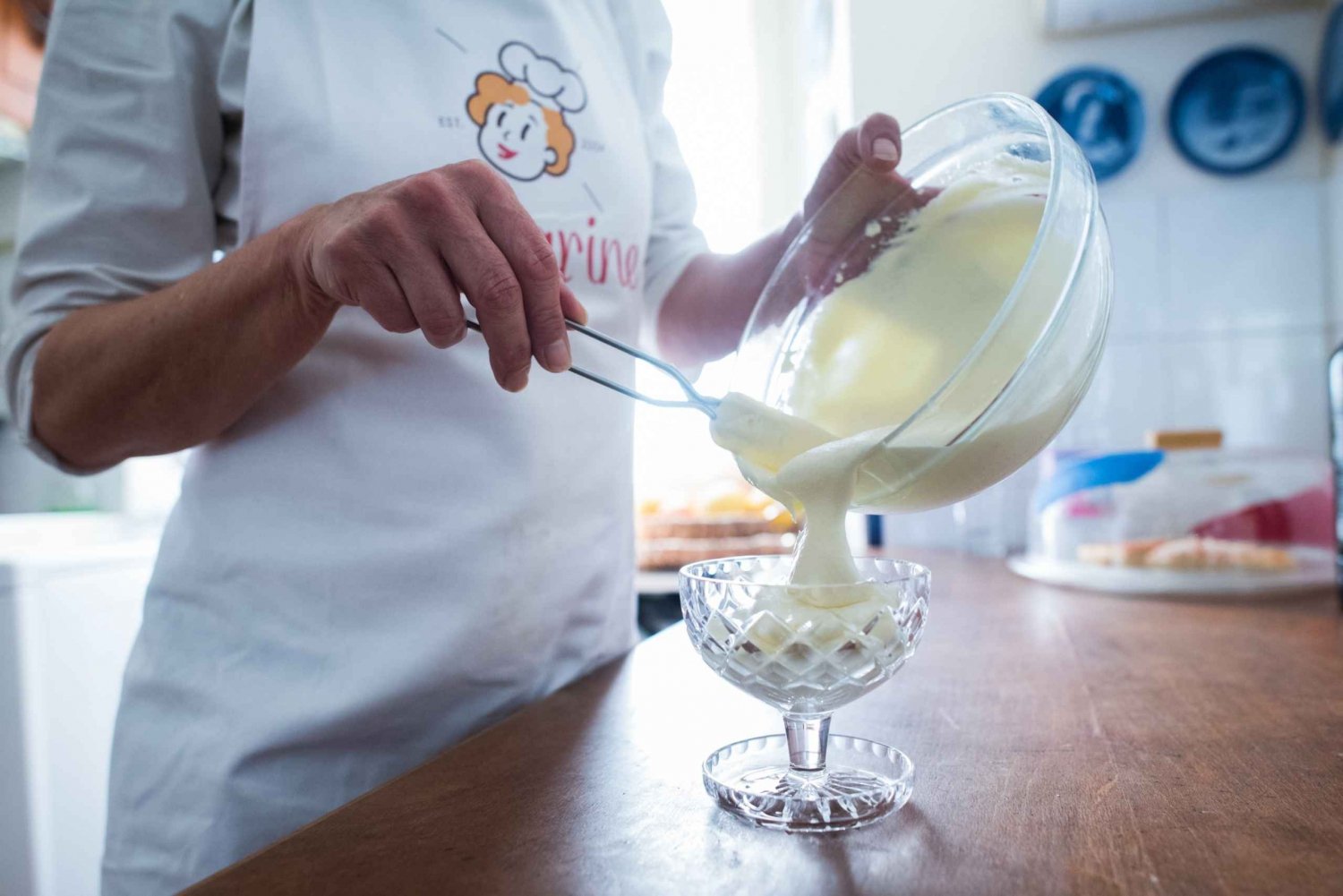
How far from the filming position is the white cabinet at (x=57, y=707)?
141 cm

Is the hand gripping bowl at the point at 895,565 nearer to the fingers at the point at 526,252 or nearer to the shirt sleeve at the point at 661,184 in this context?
the fingers at the point at 526,252

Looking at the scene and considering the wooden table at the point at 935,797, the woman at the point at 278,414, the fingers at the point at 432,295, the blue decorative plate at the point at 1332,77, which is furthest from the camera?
the blue decorative plate at the point at 1332,77

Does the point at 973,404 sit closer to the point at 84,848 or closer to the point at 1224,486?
the point at 1224,486

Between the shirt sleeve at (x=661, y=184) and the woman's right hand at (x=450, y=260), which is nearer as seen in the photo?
the woman's right hand at (x=450, y=260)

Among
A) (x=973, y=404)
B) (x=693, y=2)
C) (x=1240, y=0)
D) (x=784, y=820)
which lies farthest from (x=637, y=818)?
(x=693, y=2)

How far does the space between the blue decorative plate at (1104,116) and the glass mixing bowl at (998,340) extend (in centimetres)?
107

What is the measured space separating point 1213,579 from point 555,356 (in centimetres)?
99

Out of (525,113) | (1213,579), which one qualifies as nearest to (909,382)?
(525,113)

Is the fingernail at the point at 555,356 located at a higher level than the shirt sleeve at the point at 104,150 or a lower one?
lower

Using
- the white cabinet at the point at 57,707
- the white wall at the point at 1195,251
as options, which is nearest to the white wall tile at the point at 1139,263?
the white wall at the point at 1195,251

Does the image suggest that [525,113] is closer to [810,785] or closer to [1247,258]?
[810,785]

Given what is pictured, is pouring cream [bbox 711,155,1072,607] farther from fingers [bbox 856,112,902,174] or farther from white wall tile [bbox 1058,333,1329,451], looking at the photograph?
white wall tile [bbox 1058,333,1329,451]

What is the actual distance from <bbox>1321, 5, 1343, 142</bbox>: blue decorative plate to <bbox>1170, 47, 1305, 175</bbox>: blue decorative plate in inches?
1.6

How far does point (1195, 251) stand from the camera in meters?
1.56
